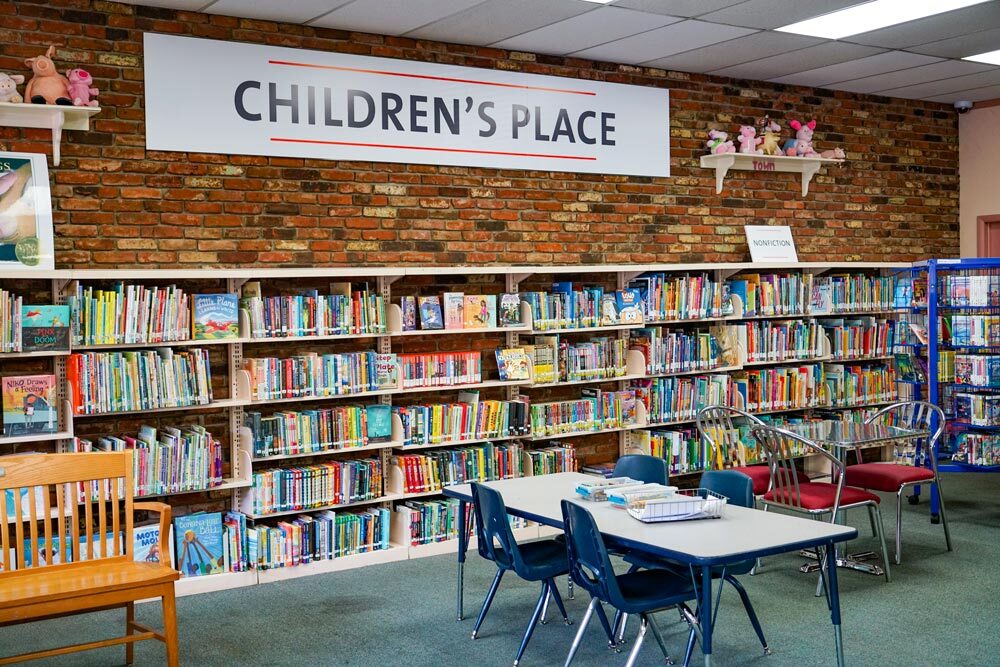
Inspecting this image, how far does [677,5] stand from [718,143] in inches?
84.0

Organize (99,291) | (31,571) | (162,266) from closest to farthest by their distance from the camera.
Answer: (31,571)
(99,291)
(162,266)

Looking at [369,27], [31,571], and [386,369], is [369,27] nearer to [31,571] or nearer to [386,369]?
[386,369]

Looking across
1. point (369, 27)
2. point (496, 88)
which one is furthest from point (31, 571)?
point (496, 88)

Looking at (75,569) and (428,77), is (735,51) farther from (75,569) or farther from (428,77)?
(75,569)

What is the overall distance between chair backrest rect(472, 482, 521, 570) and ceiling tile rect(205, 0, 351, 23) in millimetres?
2966

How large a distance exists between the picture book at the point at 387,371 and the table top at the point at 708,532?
1.74 meters

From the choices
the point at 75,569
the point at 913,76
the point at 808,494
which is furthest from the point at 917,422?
the point at 75,569

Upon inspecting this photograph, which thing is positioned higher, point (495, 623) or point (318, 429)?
point (318, 429)

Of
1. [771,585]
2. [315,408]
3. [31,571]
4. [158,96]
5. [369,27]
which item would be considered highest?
[369,27]

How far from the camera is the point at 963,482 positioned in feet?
28.5

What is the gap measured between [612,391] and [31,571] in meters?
4.40

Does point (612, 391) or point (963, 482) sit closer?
point (612, 391)

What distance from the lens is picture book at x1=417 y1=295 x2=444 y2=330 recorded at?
6.61m

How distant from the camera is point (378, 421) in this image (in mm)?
6500
